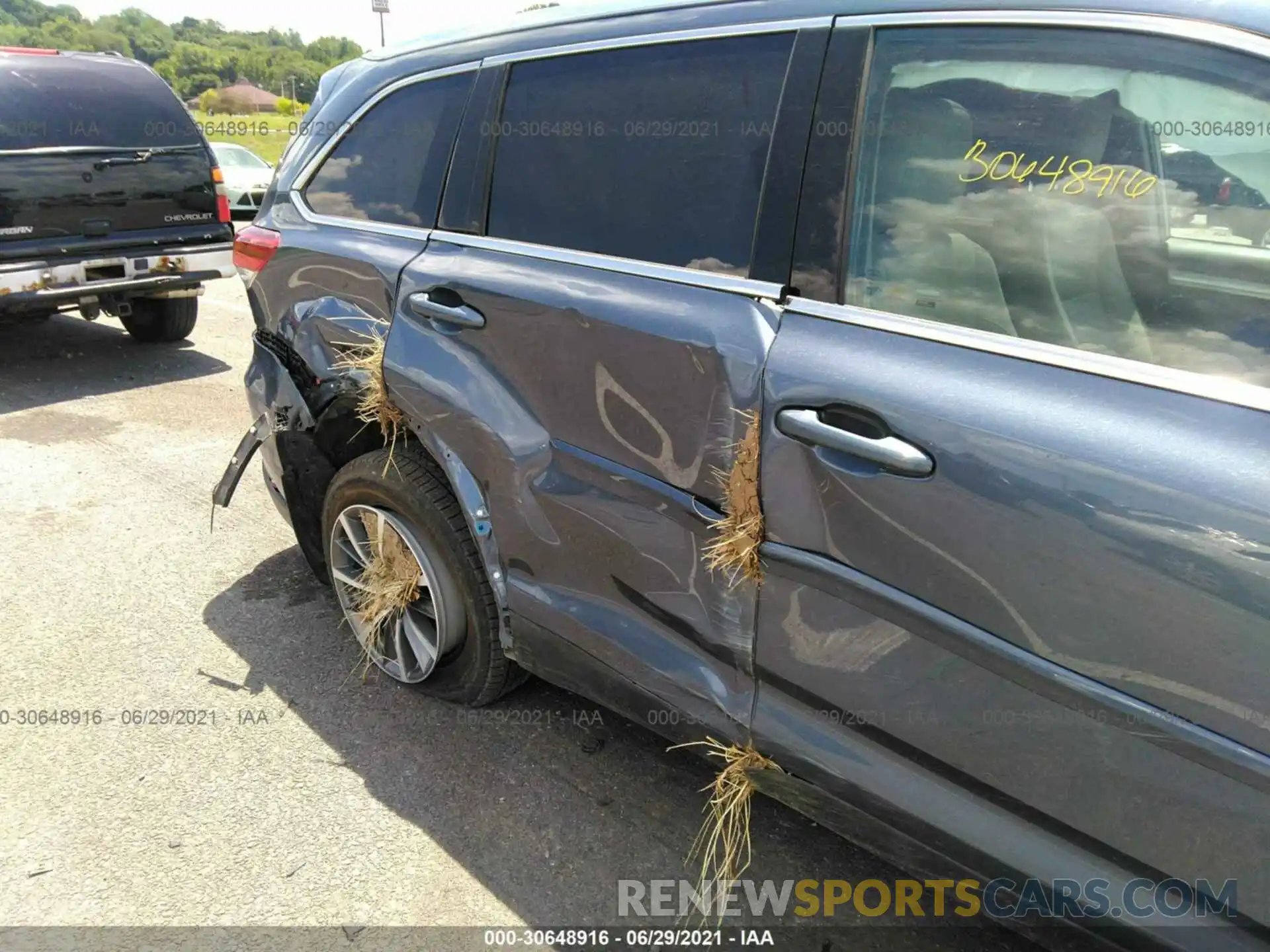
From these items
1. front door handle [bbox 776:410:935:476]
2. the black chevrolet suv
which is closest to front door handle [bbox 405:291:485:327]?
front door handle [bbox 776:410:935:476]

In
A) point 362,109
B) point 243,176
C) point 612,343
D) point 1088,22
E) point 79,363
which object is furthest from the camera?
point 243,176

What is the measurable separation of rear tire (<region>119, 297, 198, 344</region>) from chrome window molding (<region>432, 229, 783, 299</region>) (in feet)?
18.3

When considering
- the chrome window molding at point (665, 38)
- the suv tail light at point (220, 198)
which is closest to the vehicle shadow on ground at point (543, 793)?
the chrome window molding at point (665, 38)

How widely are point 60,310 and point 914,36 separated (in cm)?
657

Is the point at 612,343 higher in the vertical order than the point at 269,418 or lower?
higher

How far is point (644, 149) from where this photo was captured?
2158 mm

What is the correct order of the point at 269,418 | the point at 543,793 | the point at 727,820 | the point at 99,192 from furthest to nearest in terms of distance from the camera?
the point at 99,192
the point at 269,418
the point at 543,793
the point at 727,820

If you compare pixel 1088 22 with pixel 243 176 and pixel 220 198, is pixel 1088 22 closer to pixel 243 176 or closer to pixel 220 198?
pixel 220 198

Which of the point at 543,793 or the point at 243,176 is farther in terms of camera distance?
the point at 243,176

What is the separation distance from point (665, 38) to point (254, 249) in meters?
1.77

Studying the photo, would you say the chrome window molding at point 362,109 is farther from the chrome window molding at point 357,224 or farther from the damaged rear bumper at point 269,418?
the damaged rear bumper at point 269,418

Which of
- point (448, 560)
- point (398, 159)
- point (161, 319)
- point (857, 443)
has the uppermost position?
point (398, 159)

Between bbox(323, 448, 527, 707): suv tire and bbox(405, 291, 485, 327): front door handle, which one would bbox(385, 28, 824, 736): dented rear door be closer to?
bbox(405, 291, 485, 327): front door handle

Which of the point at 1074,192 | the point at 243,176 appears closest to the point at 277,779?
the point at 1074,192
